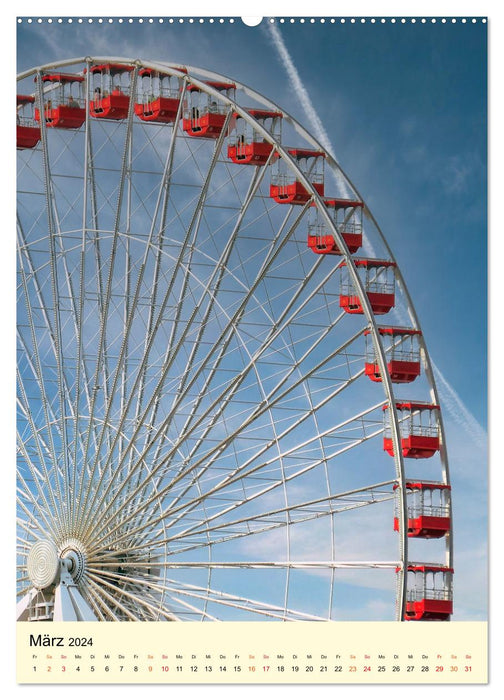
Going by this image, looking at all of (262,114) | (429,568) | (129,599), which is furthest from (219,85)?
(129,599)

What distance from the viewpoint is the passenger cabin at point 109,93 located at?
26.5 metres

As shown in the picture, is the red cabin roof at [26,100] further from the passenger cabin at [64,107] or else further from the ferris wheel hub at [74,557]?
the ferris wheel hub at [74,557]

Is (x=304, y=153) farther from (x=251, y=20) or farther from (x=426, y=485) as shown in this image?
(x=251, y=20)

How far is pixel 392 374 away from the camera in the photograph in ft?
89.1

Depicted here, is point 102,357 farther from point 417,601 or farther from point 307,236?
point 417,601

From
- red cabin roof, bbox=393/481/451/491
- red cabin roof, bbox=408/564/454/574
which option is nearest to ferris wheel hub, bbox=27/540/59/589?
red cabin roof, bbox=393/481/451/491

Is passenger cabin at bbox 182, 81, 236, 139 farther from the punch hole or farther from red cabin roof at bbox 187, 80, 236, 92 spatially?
the punch hole

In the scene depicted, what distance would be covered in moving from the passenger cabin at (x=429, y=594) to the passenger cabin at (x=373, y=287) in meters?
5.28

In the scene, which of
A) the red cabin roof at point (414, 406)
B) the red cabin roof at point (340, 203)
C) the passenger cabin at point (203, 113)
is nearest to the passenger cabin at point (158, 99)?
the passenger cabin at point (203, 113)

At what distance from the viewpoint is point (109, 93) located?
2741 cm

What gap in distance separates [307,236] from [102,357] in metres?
5.95
